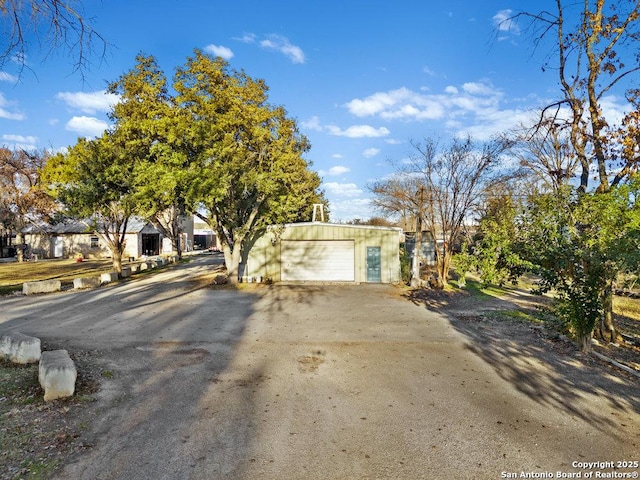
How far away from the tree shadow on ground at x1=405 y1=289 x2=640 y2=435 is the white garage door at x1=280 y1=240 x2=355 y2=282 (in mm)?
8081

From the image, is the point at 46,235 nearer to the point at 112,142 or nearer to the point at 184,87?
the point at 112,142

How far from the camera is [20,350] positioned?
639cm

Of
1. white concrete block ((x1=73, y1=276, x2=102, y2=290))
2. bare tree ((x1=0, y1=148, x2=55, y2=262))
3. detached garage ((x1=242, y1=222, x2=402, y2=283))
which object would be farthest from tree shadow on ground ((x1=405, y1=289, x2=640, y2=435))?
bare tree ((x1=0, y1=148, x2=55, y2=262))

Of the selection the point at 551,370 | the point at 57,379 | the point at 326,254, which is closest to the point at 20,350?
the point at 57,379

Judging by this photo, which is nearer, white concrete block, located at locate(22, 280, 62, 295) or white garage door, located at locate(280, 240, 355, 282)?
white concrete block, located at locate(22, 280, 62, 295)

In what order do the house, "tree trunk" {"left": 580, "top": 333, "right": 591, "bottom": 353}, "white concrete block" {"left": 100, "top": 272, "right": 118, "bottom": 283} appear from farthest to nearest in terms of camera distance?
the house → "white concrete block" {"left": 100, "top": 272, "right": 118, "bottom": 283} → "tree trunk" {"left": 580, "top": 333, "right": 591, "bottom": 353}

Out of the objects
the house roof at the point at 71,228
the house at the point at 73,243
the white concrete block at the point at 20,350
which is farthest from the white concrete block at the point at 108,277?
the house at the point at 73,243

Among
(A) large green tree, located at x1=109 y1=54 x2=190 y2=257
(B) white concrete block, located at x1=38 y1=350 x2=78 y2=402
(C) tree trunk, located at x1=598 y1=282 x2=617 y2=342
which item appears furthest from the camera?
(A) large green tree, located at x1=109 y1=54 x2=190 y2=257

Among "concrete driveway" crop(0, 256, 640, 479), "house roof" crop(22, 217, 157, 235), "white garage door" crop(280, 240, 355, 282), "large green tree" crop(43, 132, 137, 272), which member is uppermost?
"large green tree" crop(43, 132, 137, 272)

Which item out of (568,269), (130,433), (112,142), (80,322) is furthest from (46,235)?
(568,269)

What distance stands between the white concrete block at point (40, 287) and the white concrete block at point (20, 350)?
31.5ft

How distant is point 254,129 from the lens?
643 inches

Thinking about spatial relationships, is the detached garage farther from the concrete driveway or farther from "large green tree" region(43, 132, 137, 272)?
the concrete driveway

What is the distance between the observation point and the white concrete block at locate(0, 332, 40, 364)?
638 centimetres
